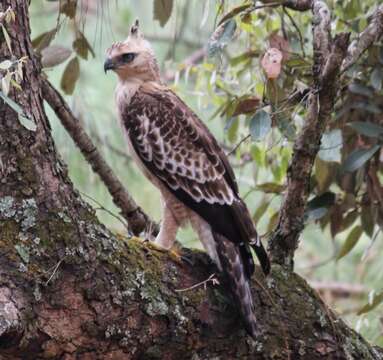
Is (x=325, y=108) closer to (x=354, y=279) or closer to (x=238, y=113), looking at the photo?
(x=238, y=113)

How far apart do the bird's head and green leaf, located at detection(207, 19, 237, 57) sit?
2.46 feet

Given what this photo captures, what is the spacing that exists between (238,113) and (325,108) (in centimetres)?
44

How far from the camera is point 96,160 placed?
353cm

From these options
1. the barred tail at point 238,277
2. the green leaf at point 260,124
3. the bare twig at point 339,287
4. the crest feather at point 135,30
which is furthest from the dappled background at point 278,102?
the bare twig at point 339,287

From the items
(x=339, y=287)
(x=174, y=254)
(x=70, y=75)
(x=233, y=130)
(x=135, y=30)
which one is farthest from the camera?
(x=339, y=287)

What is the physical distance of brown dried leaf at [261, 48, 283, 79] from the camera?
2.86 metres

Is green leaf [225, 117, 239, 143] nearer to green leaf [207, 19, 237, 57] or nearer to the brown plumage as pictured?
the brown plumage

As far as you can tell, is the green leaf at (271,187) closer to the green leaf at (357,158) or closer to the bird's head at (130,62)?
the green leaf at (357,158)

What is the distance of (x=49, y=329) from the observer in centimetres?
241

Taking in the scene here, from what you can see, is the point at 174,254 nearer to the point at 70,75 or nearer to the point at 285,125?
the point at 285,125

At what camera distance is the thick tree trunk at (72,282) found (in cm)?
240


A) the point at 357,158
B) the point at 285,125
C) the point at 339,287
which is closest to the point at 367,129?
the point at 357,158

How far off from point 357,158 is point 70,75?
1028mm

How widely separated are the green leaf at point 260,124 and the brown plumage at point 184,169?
1.08 ft
